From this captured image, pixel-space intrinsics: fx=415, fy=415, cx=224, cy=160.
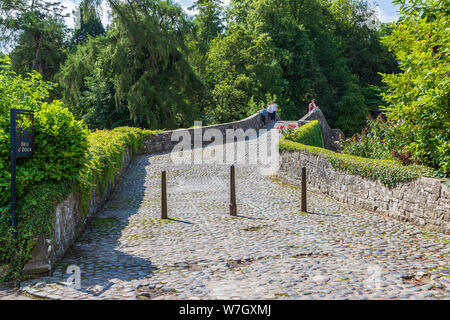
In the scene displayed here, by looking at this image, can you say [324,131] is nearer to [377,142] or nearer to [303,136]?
[303,136]

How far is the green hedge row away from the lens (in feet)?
26.1

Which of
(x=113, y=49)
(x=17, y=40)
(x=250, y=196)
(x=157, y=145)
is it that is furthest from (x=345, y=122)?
(x=250, y=196)

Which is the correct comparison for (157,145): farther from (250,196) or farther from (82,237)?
(82,237)

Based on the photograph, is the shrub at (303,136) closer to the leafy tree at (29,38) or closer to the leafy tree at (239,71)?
the leafy tree at (239,71)

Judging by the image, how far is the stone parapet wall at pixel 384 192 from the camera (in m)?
A: 7.23

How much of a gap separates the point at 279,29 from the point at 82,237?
3729 cm

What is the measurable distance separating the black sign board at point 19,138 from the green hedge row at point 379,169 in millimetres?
6578

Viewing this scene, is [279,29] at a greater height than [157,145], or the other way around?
[279,29]

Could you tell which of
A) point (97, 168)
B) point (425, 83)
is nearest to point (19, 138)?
point (97, 168)

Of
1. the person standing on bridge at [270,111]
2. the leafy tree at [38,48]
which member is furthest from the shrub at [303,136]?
the leafy tree at [38,48]

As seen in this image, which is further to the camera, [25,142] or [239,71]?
[239,71]

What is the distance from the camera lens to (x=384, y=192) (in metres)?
8.63

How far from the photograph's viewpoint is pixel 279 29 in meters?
40.6

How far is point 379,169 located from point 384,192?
1.68 ft
